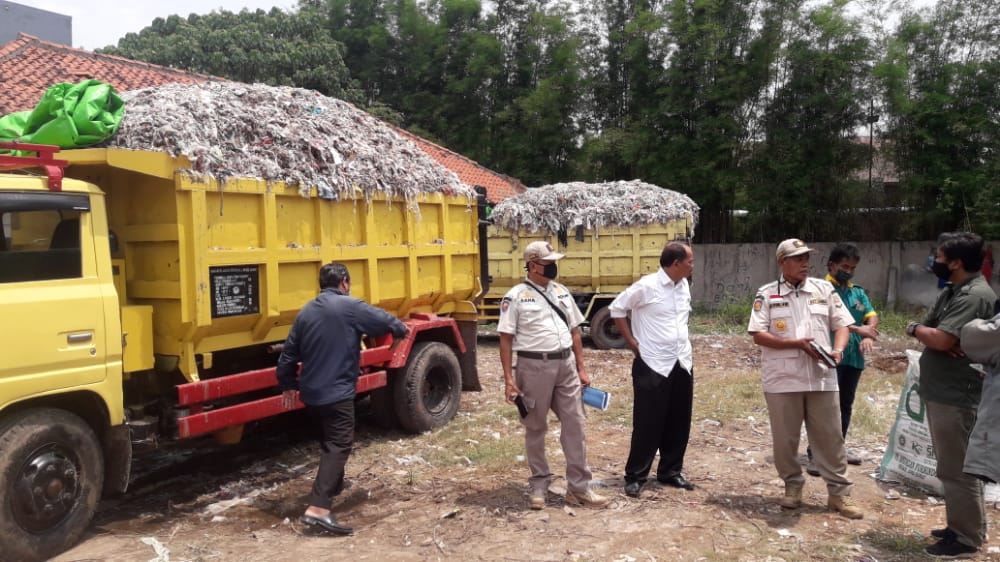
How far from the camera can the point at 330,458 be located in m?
4.27

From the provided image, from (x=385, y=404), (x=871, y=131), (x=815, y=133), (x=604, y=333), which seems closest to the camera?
(x=385, y=404)

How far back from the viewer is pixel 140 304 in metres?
4.60

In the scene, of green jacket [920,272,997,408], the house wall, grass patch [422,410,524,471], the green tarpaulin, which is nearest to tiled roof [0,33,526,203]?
the house wall

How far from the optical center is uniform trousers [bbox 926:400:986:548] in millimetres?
3660

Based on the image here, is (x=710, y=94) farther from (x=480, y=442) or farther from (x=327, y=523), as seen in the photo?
(x=327, y=523)

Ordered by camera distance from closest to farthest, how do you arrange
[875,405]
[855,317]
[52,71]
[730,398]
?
[855,317], [875,405], [730,398], [52,71]

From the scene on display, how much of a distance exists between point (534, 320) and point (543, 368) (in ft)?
0.95

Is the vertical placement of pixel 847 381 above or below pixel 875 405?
above

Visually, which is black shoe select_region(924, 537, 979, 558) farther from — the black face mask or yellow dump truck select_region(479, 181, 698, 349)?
yellow dump truck select_region(479, 181, 698, 349)

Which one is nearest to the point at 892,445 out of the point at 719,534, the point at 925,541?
the point at 925,541

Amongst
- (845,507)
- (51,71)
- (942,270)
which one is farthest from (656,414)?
(51,71)

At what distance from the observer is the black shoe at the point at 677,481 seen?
4.81 m

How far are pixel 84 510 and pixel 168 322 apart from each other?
1137 mm

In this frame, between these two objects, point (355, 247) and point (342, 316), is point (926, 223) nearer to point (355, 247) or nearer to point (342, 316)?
point (355, 247)
